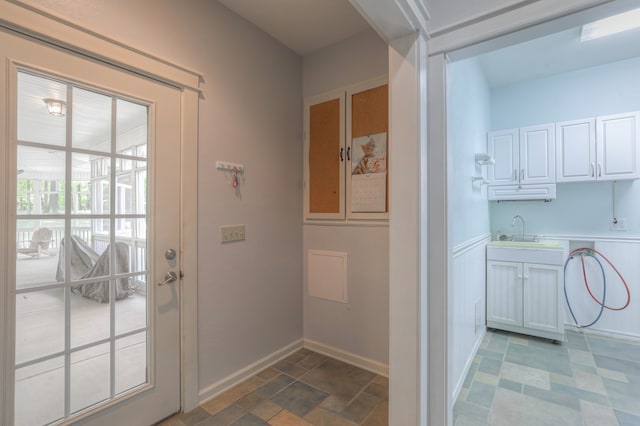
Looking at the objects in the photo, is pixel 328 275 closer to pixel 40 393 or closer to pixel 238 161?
pixel 238 161

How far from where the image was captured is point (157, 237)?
1.67 meters

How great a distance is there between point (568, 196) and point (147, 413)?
4.31 metres

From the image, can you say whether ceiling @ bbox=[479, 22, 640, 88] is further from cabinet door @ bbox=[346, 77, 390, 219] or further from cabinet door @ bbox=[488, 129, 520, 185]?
cabinet door @ bbox=[346, 77, 390, 219]

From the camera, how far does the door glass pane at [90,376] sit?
1.39 m

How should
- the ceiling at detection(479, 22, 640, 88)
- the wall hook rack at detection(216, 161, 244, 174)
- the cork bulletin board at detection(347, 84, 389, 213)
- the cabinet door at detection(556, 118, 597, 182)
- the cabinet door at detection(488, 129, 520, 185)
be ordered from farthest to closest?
the cabinet door at detection(488, 129, 520, 185), the cabinet door at detection(556, 118, 597, 182), the ceiling at detection(479, 22, 640, 88), the cork bulletin board at detection(347, 84, 389, 213), the wall hook rack at detection(216, 161, 244, 174)

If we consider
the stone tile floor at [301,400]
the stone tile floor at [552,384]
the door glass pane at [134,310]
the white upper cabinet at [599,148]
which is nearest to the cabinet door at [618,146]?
the white upper cabinet at [599,148]

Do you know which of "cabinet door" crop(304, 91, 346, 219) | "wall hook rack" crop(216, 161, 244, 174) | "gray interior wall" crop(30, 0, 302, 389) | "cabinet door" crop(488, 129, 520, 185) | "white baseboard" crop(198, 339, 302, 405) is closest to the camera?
"gray interior wall" crop(30, 0, 302, 389)

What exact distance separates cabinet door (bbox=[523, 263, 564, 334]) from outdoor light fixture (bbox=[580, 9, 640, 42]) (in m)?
2.10

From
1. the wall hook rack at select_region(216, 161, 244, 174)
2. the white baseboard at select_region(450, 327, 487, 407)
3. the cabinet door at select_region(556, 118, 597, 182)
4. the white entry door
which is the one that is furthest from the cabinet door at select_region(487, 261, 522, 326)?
the white entry door

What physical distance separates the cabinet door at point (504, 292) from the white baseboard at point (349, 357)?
5.23 ft

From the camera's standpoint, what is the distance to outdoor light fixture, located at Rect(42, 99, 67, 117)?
1317mm

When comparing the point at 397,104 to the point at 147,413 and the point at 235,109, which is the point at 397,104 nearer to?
the point at 235,109

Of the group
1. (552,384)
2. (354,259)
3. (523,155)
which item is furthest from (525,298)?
(354,259)

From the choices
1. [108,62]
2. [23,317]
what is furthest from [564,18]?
[23,317]
